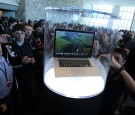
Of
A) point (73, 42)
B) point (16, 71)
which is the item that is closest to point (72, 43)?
point (73, 42)

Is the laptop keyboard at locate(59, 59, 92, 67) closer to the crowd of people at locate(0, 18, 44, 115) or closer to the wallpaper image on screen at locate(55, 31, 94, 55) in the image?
the wallpaper image on screen at locate(55, 31, 94, 55)

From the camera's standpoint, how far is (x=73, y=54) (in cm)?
130

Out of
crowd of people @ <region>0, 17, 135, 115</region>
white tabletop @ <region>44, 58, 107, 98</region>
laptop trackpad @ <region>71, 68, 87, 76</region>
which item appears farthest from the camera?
crowd of people @ <region>0, 17, 135, 115</region>

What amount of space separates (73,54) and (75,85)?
0.92 feet

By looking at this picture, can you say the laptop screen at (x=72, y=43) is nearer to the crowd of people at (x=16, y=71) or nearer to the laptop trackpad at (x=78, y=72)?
the laptop trackpad at (x=78, y=72)

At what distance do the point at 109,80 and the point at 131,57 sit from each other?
770mm

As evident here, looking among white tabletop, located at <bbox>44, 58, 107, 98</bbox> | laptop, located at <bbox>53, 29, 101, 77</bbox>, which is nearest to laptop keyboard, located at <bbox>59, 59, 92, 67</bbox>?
laptop, located at <bbox>53, 29, 101, 77</bbox>

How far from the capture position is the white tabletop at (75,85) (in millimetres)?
1054

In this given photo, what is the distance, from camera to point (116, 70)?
1.20 m

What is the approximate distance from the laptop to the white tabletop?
4 centimetres

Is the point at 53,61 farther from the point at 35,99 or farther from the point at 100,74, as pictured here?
the point at 35,99

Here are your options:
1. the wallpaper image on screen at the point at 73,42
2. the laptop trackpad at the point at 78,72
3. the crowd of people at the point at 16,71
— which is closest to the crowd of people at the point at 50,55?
the crowd of people at the point at 16,71

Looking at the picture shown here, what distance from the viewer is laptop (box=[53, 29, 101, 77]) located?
47.2 inches

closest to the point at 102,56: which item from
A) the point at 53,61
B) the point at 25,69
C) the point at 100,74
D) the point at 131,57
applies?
the point at 100,74
